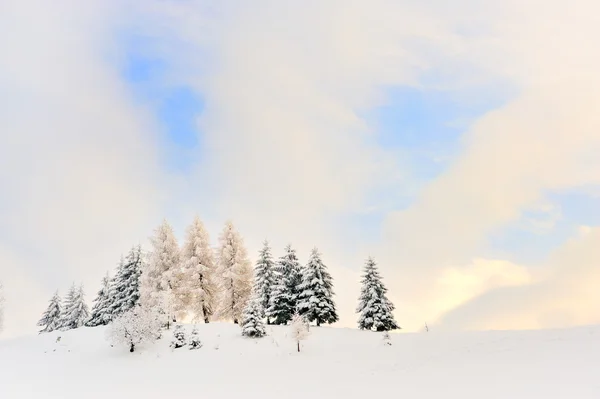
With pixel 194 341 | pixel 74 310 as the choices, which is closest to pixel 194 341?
pixel 194 341

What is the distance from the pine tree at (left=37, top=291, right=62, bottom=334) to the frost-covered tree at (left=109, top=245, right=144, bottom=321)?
15168 mm

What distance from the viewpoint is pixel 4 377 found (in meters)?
26.3

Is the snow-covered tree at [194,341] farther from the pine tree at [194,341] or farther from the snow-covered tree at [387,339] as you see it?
the snow-covered tree at [387,339]

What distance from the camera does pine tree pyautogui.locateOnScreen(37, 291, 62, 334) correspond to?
2169 inches

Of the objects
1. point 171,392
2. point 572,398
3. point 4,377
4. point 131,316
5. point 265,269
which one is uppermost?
point 265,269

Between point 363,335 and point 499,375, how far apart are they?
53.3 ft

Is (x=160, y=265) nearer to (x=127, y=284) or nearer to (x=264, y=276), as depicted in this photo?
(x=127, y=284)

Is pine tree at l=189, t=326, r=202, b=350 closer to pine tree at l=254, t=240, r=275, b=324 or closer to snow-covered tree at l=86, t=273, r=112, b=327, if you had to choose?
pine tree at l=254, t=240, r=275, b=324

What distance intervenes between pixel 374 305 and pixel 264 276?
12948mm

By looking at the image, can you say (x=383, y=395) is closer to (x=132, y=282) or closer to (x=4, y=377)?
(x=4, y=377)

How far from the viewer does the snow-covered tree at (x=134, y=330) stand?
3078 cm

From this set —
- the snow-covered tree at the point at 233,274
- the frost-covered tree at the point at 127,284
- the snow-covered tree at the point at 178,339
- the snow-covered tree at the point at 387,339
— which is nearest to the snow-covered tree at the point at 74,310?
the frost-covered tree at the point at 127,284

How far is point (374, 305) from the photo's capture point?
3747 cm

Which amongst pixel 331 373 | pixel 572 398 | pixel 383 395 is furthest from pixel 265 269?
pixel 572 398
